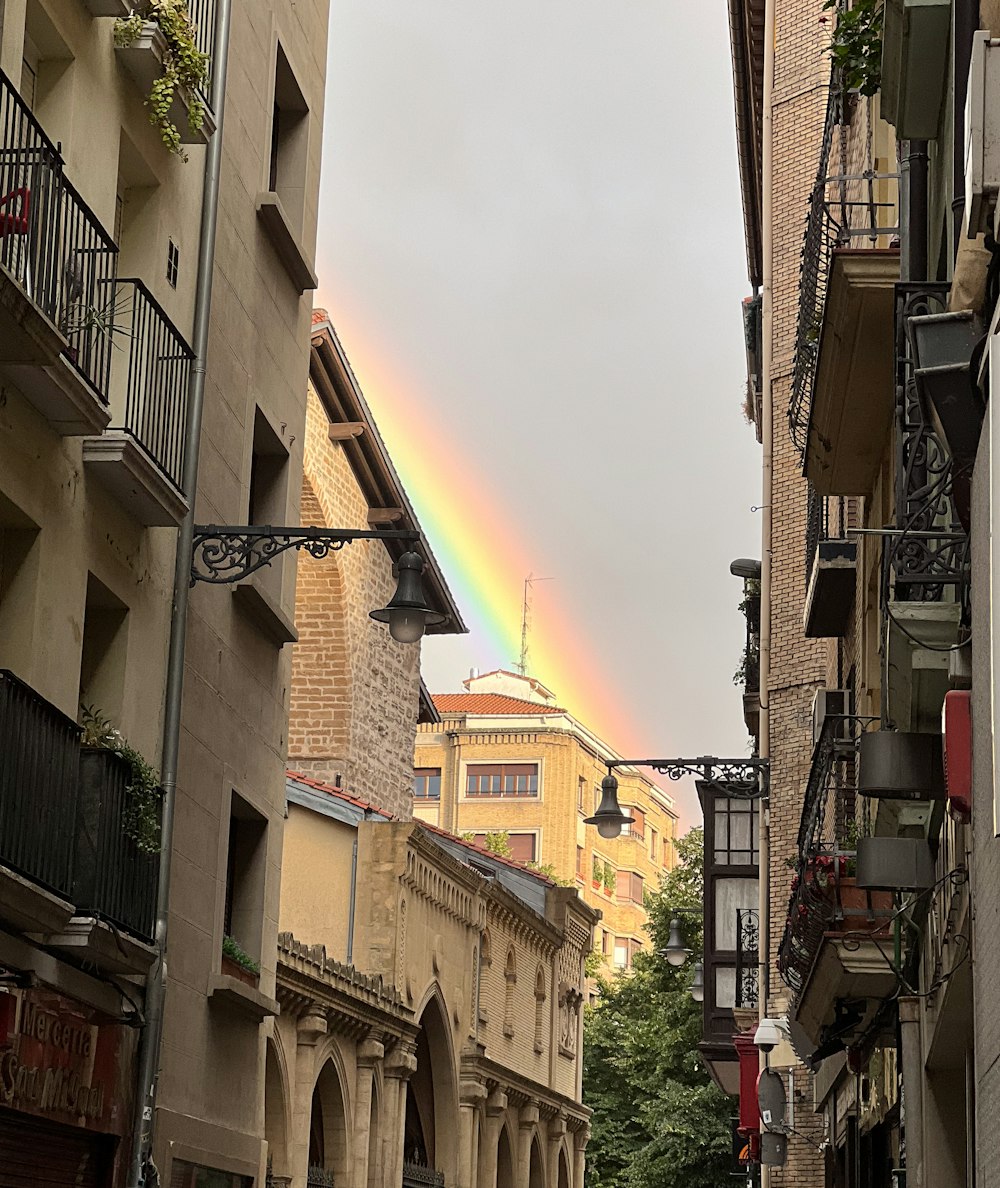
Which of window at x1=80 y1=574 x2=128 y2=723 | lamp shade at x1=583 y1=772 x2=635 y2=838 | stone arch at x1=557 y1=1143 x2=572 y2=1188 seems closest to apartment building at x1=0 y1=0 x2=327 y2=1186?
window at x1=80 y1=574 x2=128 y2=723

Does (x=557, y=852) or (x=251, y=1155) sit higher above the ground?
(x=557, y=852)

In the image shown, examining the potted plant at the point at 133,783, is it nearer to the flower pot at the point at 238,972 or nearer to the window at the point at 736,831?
the flower pot at the point at 238,972

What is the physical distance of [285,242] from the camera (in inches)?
699

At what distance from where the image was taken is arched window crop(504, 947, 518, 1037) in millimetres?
40625

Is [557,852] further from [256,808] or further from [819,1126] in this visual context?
[256,808]

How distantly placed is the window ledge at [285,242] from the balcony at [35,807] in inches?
270

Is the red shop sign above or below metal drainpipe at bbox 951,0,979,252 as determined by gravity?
below

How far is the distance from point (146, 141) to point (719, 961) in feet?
75.9

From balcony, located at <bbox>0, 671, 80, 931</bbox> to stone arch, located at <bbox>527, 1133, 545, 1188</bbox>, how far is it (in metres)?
33.6

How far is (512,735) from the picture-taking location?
110 m

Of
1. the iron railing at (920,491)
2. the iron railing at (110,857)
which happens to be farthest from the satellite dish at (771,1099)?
the iron railing at (920,491)

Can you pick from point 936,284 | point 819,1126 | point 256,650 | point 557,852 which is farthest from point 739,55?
point 557,852

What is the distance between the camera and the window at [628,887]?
117m

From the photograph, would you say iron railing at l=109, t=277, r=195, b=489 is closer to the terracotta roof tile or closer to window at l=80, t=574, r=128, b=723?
window at l=80, t=574, r=128, b=723
